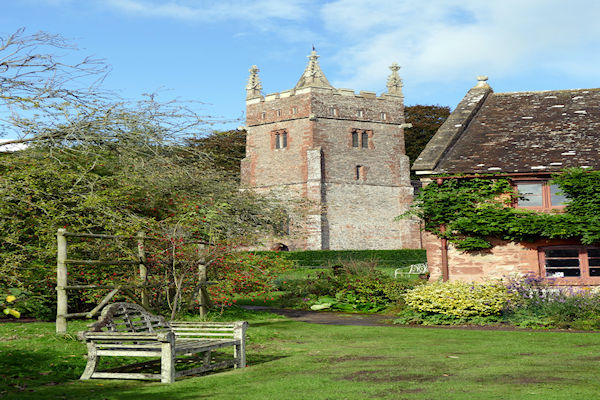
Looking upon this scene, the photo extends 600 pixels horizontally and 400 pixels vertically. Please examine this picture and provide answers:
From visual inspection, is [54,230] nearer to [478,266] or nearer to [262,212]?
[262,212]

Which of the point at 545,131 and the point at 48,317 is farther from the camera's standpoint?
the point at 545,131

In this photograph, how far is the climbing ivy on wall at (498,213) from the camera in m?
17.6

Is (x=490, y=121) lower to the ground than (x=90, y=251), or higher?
higher

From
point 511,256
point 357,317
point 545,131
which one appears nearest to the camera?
point 357,317

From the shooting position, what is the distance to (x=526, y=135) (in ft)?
66.0

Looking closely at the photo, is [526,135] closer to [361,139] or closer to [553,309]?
[553,309]

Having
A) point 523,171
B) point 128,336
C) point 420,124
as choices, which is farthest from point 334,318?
point 420,124

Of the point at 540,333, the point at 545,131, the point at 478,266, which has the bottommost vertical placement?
the point at 540,333

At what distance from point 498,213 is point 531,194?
4.07ft

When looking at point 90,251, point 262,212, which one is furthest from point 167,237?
point 262,212

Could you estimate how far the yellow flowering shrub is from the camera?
14.9m

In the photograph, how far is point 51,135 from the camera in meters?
9.94

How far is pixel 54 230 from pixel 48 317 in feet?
9.13

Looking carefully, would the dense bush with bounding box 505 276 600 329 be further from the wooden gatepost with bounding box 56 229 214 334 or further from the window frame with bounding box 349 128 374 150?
the window frame with bounding box 349 128 374 150
